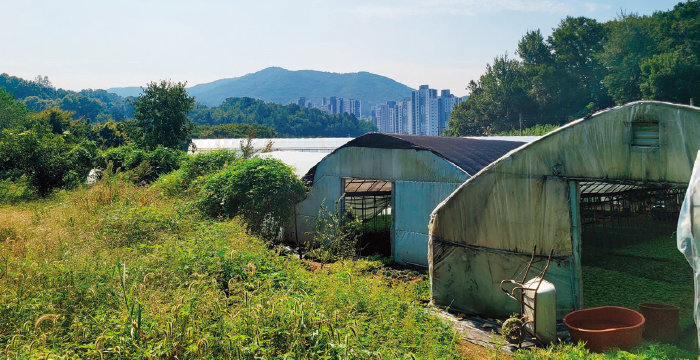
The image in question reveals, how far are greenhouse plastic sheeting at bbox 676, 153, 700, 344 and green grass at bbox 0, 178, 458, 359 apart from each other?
105 inches

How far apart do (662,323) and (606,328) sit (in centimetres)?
98

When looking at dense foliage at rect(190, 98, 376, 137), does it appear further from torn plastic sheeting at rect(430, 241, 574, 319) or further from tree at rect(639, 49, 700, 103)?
torn plastic sheeting at rect(430, 241, 574, 319)

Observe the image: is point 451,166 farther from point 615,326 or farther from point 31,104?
point 31,104

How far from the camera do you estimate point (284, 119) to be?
12031 cm

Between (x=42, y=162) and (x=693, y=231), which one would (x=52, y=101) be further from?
(x=693, y=231)

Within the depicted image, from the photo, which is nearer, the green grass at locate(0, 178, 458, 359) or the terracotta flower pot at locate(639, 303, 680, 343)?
the green grass at locate(0, 178, 458, 359)

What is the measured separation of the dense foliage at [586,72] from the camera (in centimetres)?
4622

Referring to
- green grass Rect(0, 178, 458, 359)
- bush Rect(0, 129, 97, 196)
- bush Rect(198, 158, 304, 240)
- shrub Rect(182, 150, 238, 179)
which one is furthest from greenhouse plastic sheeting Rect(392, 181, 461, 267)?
bush Rect(0, 129, 97, 196)

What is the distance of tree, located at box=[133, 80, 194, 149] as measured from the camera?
29219 millimetres

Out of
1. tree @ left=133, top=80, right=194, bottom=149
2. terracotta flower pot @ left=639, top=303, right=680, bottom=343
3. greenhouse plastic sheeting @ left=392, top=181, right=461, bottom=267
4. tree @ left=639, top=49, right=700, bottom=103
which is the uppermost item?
tree @ left=639, top=49, right=700, bottom=103

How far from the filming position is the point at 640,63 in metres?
50.6

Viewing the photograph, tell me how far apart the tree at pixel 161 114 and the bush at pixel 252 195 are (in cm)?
1735

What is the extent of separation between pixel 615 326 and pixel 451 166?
551 centimetres

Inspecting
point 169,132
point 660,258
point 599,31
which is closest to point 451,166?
point 660,258
